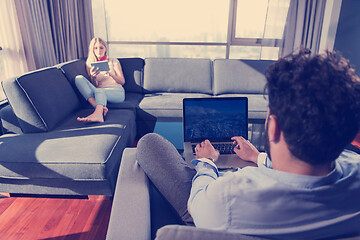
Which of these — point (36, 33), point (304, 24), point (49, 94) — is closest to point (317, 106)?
point (49, 94)

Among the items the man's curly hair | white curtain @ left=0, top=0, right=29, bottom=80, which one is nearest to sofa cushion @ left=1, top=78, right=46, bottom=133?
white curtain @ left=0, top=0, right=29, bottom=80

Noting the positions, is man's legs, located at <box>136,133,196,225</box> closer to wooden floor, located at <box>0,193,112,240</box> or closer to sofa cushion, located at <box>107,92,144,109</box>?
wooden floor, located at <box>0,193,112,240</box>

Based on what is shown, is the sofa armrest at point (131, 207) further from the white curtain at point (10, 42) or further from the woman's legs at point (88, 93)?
the white curtain at point (10, 42)

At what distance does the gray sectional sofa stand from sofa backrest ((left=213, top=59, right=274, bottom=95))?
1cm

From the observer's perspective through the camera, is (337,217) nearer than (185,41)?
Yes

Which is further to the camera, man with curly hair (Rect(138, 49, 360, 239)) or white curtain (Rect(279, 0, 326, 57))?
white curtain (Rect(279, 0, 326, 57))

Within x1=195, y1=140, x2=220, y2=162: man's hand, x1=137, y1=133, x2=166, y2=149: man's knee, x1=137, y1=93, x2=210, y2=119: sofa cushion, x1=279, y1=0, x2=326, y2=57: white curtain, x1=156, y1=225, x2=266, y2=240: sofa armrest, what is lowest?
x1=137, y1=93, x2=210, y2=119: sofa cushion

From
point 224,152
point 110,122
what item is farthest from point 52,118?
point 224,152

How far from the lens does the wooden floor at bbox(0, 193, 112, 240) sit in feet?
4.92

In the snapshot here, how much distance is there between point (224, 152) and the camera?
147cm

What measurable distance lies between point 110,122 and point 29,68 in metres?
1.41

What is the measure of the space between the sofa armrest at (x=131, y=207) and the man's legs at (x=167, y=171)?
2.5 inches

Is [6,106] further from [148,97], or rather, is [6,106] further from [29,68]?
[148,97]

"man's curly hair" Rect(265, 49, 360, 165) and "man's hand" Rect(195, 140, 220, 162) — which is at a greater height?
"man's curly hair" Rect(265, 49, 360, 165)
